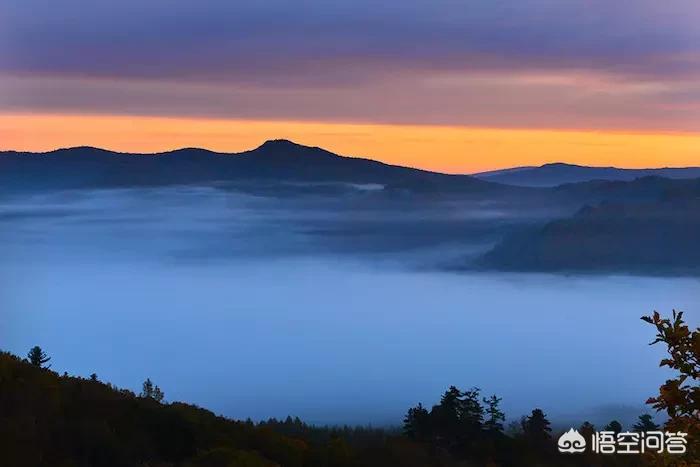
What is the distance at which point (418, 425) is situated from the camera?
31.2 m

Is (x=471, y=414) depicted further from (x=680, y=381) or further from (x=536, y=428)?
(x=680, y=381)

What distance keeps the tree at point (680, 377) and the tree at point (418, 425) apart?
22591 millimetres

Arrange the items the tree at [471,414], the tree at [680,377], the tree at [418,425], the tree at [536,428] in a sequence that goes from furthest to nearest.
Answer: the tree at [536,428] → the tree at [471,414] → the tree at [418,425] → the tree at [680,377]

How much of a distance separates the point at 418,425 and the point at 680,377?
24937 millimetres

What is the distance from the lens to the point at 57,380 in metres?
17.5

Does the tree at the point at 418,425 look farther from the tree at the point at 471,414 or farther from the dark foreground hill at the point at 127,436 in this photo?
the dark foreground hill at the point at 127,436

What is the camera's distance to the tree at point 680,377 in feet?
21.8

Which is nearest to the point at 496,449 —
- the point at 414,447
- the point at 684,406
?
the point at 414,447

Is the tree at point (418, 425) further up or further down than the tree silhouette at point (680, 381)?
further down

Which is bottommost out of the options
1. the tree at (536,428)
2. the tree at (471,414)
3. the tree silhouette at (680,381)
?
the tree at (536,428)

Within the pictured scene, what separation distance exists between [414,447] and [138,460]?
1006 centimetres

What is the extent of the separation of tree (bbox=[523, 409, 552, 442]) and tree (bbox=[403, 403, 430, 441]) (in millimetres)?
3381

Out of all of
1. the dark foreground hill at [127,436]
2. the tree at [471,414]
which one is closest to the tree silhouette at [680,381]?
the dark foreground hill at [127,436]

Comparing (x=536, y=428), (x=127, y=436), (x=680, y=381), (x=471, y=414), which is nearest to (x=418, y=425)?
(x=471, y=414)
